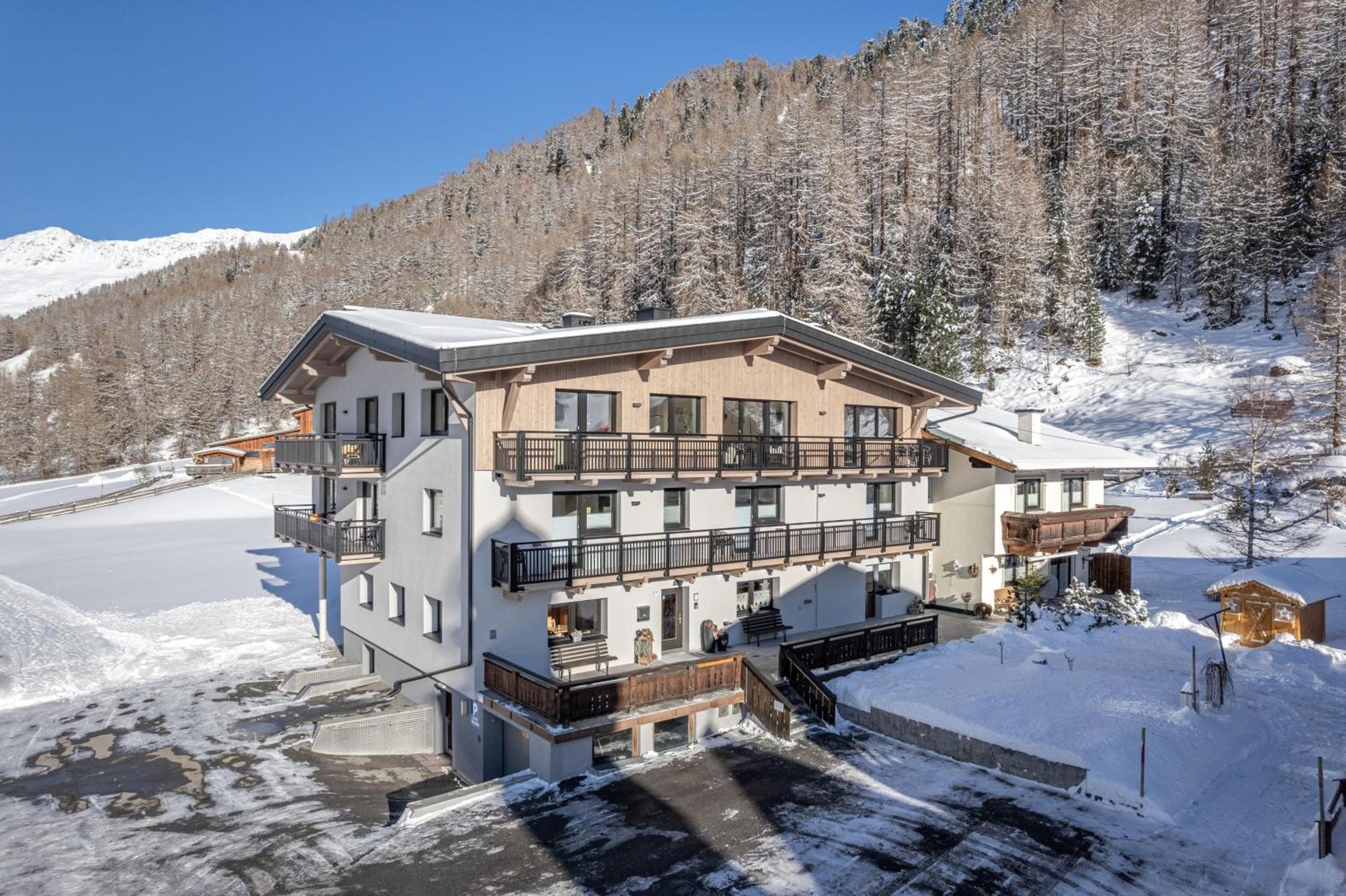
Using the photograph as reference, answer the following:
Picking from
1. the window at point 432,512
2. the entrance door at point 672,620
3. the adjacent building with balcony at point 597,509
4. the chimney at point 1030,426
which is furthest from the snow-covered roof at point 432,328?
the chimney at point 1030,426

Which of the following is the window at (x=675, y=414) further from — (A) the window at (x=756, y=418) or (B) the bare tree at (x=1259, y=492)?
(B) the bare tree at (x=1259, y=492)

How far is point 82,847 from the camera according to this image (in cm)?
1314

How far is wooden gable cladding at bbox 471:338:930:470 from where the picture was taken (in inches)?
672

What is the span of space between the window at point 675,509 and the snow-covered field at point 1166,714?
5.79 meters

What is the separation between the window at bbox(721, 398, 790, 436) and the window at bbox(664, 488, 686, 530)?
86.9 inches

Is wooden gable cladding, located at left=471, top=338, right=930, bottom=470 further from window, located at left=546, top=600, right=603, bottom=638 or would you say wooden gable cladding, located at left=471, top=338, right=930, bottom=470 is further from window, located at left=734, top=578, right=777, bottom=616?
window, located at left=734, top=578, right=777, bottom=616

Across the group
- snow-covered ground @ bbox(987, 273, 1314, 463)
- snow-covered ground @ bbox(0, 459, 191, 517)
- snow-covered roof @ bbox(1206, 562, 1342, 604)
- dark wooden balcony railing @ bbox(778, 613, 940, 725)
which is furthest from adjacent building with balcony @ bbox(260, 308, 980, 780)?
snow-covered ground @ bbox(0, 459, 191, 517)

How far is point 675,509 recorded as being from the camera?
792 inches

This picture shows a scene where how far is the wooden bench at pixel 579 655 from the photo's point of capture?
17.8 metres

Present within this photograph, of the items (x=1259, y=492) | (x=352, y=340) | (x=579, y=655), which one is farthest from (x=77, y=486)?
(x=1259, y=492)

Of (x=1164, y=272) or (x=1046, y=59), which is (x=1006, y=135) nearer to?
(x=1046, y=59)

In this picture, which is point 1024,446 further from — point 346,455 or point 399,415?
point 346,455

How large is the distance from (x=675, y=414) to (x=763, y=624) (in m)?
6.60

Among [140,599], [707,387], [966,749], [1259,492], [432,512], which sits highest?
[707,387]
